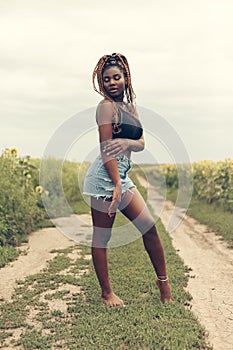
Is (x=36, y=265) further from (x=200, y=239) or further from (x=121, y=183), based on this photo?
(x=200, y=239)

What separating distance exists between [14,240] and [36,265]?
1.50 m

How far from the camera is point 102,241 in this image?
4219mm

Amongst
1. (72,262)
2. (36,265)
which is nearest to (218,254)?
(72,262)

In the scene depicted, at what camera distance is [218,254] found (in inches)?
282

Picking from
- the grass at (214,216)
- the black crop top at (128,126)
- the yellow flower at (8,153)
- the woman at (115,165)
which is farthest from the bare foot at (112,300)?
the yellow flower at (8,153)

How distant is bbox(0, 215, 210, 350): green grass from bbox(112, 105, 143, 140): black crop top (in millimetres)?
1446

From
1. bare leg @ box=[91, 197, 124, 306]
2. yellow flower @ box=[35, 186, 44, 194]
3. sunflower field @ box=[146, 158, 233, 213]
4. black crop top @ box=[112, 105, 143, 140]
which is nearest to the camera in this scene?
black crop top @ box=[112, 105, 143, 140]

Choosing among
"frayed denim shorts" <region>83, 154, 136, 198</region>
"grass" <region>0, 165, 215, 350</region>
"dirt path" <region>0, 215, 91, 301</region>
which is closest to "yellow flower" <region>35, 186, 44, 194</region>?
"dirt path" <region>0, 215, 91, 301</region>

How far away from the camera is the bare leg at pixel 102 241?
409 centimetres

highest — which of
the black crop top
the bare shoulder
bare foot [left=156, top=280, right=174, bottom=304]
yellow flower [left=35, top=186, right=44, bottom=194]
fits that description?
the bare shoulder

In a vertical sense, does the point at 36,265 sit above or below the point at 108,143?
below

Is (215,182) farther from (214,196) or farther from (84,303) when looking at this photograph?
(84,303)

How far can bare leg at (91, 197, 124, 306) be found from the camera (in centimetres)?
409

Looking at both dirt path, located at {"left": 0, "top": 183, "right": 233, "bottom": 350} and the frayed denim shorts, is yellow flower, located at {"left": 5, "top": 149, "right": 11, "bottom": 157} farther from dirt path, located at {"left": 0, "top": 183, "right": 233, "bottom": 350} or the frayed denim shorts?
the frayed denim shorts
